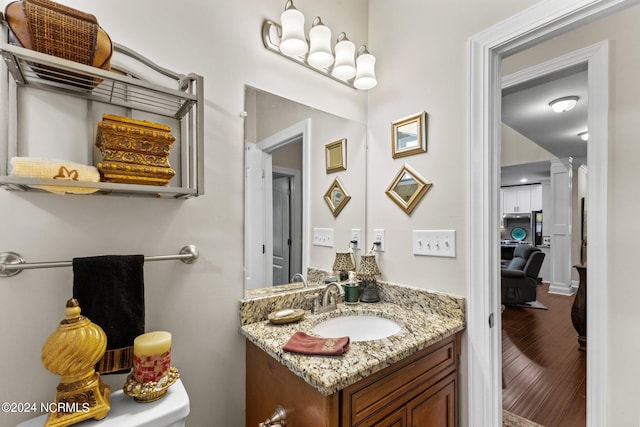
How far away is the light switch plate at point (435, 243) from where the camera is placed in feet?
4.32

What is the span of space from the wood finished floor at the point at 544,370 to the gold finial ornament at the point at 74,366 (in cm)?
240

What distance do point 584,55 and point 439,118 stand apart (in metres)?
1.06

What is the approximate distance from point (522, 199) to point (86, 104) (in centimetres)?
947

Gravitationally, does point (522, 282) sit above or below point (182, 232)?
below

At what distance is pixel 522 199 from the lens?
8008mm

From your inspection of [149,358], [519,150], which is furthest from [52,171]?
[519,150]

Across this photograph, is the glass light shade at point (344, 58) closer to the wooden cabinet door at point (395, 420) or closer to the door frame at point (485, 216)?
the door frame at point (485, 216)

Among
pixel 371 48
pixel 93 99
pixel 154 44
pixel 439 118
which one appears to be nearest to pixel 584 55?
pixel 439 118

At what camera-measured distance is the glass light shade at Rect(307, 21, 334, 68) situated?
1.33m

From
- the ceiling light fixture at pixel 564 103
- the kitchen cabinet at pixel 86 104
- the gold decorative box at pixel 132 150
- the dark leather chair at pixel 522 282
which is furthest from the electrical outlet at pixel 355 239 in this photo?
the dark leather chair at pixel 522 282

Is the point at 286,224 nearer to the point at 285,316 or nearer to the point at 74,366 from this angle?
the point at 285,316

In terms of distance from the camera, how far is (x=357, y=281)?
159cm

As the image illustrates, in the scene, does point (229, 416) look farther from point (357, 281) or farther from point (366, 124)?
point (366, 124)

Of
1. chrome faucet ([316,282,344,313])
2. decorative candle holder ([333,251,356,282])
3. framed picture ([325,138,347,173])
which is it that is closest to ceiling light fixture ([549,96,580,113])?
framed picture ([325,138,347,173])
